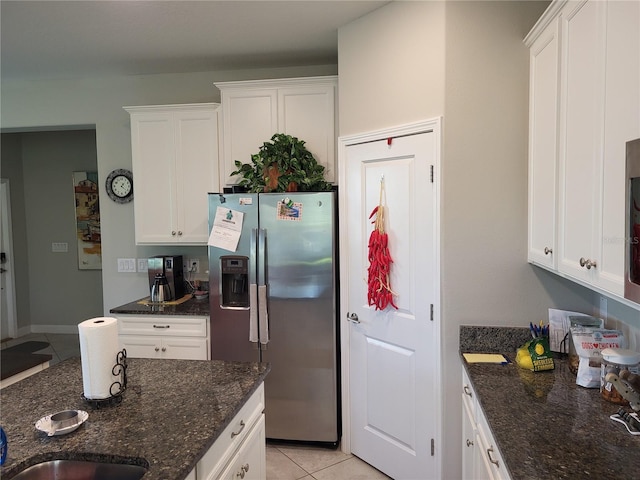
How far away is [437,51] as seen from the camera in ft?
7.19

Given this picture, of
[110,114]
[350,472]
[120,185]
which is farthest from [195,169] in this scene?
[350,472]

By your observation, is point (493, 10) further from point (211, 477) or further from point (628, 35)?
point (211, 477)

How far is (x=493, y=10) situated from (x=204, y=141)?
2.19m

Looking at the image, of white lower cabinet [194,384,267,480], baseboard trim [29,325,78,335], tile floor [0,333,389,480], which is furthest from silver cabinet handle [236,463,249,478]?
baseboard trim [29,325,78,335]

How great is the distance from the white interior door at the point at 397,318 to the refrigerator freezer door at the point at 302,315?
0.44ft

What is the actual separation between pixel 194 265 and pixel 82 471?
254 centimetres

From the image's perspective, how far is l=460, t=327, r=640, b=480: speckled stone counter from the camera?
3.86 ft

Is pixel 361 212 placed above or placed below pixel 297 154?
below

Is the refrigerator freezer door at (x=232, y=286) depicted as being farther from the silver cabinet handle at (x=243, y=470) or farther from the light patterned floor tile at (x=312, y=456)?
the silver cabinet handle at (x=243, y=470)

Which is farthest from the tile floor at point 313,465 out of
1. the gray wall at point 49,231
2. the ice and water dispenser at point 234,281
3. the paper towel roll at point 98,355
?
the gray wall at point 49,231

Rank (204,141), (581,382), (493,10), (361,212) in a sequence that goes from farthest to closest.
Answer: (204,141) → (361,212) → (493,10) → (581,382)

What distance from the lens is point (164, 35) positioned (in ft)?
9.52

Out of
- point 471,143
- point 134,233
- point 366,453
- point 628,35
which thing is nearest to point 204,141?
point 134,233

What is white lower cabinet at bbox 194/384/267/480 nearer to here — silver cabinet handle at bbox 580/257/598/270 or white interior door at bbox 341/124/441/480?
white interior door at bbox 341/124/441/480
